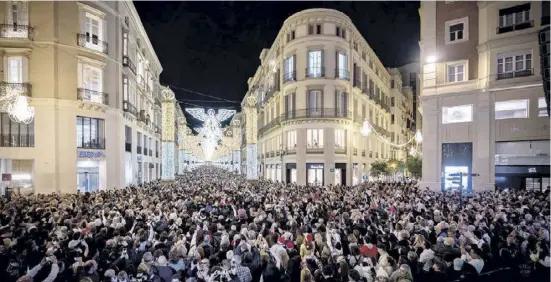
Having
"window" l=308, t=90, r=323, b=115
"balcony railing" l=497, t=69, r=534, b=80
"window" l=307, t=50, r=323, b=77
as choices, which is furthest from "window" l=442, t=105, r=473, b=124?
"window" l=307, t=50, r=323, b=77

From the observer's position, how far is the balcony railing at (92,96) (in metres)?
24.1

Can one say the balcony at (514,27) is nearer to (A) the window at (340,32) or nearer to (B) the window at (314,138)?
(A) the window at (340,32)

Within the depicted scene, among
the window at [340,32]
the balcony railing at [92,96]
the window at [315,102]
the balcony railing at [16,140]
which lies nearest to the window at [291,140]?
the window at [315,102]

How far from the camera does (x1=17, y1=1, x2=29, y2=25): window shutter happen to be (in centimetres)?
2264

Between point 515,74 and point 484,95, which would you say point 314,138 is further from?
point 515,74

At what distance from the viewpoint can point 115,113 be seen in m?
27.0

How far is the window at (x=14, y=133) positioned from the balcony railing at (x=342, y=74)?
26059 millimetres

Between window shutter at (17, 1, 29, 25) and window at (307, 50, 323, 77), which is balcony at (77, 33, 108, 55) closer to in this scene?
window shutter at (17, 1, 29, 25)

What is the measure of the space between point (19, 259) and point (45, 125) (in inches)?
710

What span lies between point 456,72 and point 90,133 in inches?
1056

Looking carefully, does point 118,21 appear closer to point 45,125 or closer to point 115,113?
point 115,113

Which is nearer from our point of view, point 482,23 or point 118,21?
point 482,23

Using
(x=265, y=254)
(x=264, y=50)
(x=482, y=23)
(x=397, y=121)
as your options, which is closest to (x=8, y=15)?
(x=265, y=254)

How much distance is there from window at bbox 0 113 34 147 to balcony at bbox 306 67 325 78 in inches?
926
